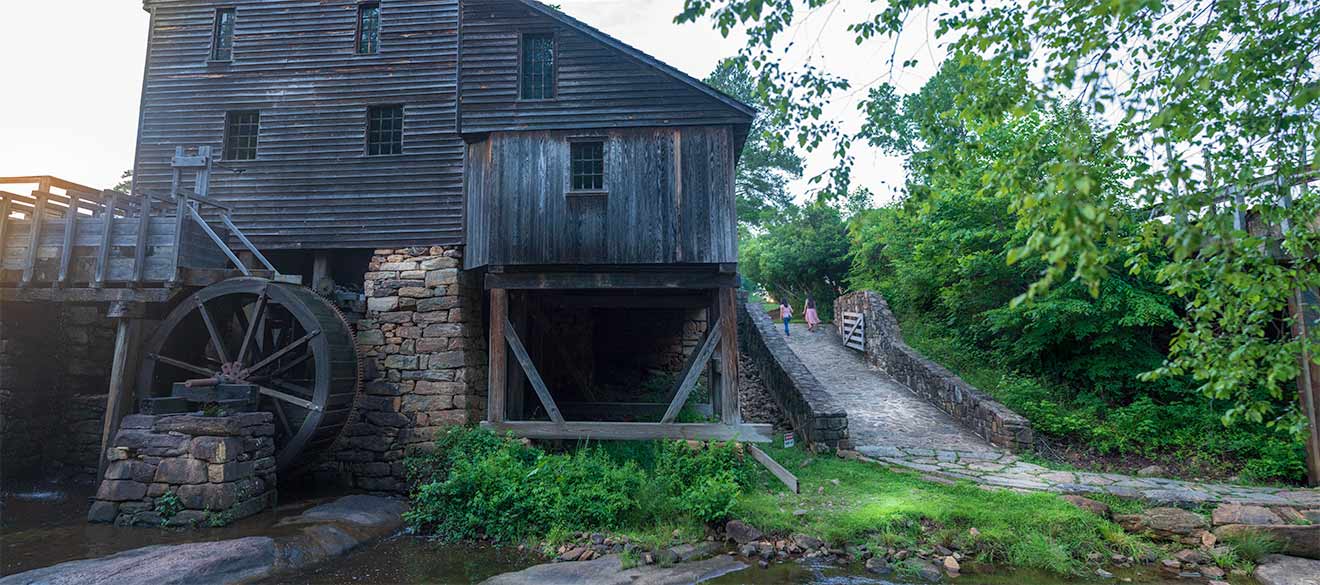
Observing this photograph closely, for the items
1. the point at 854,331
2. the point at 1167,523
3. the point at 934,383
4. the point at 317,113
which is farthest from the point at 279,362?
the point at 854,331

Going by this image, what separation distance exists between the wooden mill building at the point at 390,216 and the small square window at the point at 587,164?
0.11ft

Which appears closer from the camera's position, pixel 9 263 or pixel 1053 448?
pixel 9 263

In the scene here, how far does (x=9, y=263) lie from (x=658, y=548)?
9.61 metres

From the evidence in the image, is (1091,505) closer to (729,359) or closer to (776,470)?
(776,470)

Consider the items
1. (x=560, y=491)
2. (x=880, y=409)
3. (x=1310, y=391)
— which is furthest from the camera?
(x=880, y=409)

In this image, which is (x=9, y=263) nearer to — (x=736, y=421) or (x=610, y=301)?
(x=610, y=301)

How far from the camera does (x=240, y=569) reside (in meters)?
5.57

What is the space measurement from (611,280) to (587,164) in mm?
1778

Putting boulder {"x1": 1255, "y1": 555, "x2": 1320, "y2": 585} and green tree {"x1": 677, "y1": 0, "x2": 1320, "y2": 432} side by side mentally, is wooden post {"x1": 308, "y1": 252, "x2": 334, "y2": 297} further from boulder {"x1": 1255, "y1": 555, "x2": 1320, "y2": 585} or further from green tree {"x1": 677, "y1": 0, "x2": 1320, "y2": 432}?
boulder {"x1": 1255, "y1": 555, "x2": 1320, "y2": 585}

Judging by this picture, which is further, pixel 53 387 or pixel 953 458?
pixel 53 387

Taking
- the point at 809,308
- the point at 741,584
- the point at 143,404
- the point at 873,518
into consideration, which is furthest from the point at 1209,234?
the point at 809,308

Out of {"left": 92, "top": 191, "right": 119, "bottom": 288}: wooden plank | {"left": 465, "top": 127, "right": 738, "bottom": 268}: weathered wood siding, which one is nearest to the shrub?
{"left": 465, "top": 127, "right": 738, "bottom": 268}: weathered wood siding

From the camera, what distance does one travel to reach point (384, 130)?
390 inches

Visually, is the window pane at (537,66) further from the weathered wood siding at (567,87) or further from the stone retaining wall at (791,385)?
the stone retaining wall at (791,385)
